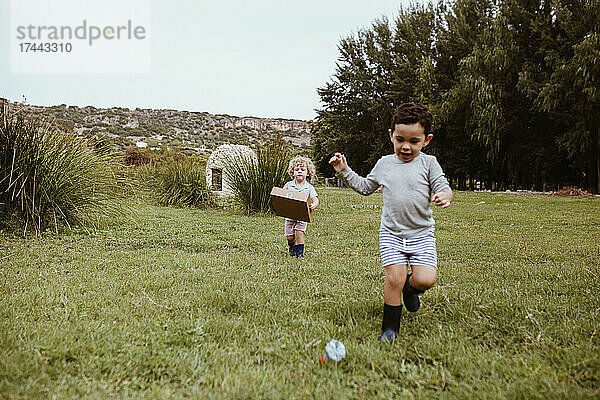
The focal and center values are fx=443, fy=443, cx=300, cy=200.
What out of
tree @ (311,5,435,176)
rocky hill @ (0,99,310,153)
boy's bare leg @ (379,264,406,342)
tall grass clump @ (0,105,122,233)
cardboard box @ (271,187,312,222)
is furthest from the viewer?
rocky hill @ (0,99,310,153)

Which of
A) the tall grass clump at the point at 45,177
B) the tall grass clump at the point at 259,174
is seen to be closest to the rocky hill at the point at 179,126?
the tall grass clump at the point at 259,174

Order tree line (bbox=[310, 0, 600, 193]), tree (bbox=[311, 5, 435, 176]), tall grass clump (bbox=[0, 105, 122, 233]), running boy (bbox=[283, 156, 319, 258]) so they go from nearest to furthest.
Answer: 1. running boy (bbox=[283, 156, 319, 258])
2. tall grass clump (bbox=[0, 105, 122, 233])
3. tree line (bbox=[310, 0, 600, 193])
4. tree (bbox=[311, 5, 435, 176])

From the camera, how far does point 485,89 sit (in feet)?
66.8

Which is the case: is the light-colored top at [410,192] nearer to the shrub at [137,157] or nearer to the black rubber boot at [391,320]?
the black rubber boot at [391,320]

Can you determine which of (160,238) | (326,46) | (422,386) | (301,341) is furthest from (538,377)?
(326,46)

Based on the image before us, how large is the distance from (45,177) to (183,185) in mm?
6532

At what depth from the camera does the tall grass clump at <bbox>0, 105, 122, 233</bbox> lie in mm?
6090

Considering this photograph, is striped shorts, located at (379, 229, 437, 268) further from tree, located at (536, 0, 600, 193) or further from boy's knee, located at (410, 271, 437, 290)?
tree, located at (536, 0, 600, 193)

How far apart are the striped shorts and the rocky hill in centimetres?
3817

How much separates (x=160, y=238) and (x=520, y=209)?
9.38 meters

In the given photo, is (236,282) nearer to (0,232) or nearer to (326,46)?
(0,232)

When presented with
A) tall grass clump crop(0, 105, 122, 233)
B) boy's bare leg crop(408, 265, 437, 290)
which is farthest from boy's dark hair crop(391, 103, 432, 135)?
tall grass clump crop(0, 105, 122, 233)

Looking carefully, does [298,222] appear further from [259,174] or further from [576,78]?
[576,78]

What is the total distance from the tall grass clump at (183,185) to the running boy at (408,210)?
32.4ft
